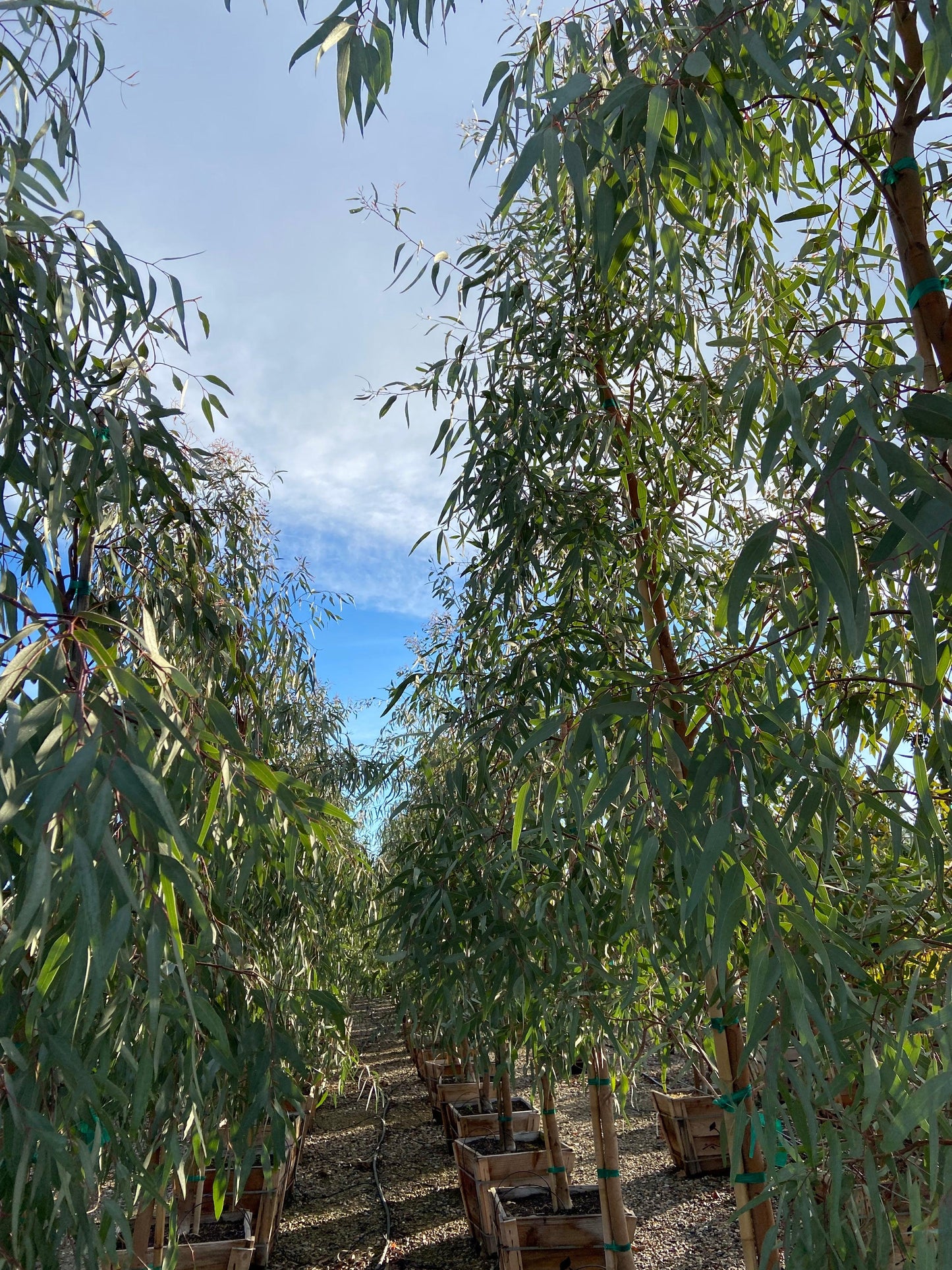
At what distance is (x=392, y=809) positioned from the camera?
5152 mm

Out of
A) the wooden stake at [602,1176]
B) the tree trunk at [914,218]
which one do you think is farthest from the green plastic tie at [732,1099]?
the tree trunk at [914,218]

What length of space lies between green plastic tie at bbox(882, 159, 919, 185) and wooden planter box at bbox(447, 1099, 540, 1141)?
4665mm

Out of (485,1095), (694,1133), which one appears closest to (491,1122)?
(485,1095)

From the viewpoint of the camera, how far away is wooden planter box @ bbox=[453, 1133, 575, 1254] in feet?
12.0

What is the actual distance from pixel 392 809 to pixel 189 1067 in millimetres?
4098

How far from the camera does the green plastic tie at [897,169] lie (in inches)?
43.5

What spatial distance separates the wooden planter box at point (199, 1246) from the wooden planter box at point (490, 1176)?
968 mm

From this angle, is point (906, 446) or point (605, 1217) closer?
point (906, 446)

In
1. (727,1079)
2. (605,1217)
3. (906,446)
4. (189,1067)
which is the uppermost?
(906,446)

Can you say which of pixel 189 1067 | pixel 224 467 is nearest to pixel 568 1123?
pixel 224 467

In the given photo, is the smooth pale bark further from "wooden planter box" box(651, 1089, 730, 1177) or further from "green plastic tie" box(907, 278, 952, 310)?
"green plastic tie" box(907, 278, 952, 310)

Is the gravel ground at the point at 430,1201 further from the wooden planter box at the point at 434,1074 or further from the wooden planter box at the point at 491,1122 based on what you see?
the wooden planter box at the point at 491,1122

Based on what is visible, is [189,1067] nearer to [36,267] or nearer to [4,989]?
[4,989]

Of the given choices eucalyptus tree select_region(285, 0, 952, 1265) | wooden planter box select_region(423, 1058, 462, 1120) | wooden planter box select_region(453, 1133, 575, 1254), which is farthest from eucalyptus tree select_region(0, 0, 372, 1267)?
wooden planter box select_region(423, 1058, 462, 1120)
